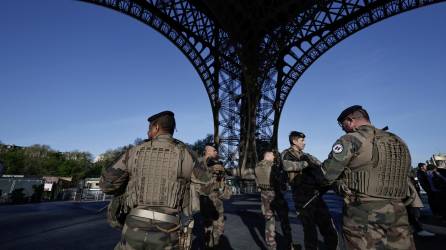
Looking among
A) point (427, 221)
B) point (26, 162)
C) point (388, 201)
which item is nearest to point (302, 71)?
point (427, 221)

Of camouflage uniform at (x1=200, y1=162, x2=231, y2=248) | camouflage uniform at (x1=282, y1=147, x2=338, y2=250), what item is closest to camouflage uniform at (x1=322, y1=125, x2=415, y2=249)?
camouflage uniform at (x1=282, y1=147, x2=338, y2=250)

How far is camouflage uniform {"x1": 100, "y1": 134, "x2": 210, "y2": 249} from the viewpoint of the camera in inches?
102

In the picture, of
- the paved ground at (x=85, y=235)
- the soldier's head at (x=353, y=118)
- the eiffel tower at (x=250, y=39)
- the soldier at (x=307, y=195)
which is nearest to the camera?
the soldier's head at (x=353, y=118)

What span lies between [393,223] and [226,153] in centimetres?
2511

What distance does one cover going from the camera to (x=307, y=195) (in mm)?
4848

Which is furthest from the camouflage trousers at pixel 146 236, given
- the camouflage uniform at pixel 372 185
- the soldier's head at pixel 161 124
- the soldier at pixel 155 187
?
the camouflage uniform at pixel 372 185

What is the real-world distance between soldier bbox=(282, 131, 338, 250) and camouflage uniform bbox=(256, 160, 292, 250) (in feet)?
1.95

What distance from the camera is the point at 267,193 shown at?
575cm

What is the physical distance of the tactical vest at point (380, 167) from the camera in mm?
2838

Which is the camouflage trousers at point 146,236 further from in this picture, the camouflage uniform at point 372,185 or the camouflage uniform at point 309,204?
the camouflage uniform at point 309,204

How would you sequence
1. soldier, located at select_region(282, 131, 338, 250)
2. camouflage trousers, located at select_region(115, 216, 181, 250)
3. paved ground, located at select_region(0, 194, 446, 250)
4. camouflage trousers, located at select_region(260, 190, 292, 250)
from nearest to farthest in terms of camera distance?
camouflage trousers, located at select_region(115, 216, 181, 250) → soldier, located at select_region(282, 131, 338, 250) → camouflage trousers, located at select_region(260, 190, 292, 250) → paved ground, located at select_region(0, 194, 446, 250)

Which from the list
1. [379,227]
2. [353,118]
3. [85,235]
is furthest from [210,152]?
[379,227]

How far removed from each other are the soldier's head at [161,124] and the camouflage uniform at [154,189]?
7cm

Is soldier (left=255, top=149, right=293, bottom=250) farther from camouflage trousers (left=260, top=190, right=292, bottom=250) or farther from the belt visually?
the belt
